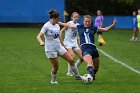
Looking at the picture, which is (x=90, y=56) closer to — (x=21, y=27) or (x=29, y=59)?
(x=29, y=59)

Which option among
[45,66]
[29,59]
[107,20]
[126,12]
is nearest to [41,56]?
[29,59]

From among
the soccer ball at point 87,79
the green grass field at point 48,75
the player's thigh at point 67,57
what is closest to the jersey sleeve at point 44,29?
the player's thigh at point 67,57

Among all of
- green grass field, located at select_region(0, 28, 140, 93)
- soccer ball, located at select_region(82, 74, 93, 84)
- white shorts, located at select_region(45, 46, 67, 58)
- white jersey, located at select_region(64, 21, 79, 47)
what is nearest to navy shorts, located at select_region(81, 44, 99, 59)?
white shorts, located at select_region(45, 46, 67, 58)

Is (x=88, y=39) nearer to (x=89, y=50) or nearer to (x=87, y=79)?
(x=89, y=50)

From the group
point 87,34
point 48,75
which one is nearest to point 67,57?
point 87,34

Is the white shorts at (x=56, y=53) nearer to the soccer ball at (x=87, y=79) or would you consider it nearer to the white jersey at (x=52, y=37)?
the white jersey at (x=52, y=37)

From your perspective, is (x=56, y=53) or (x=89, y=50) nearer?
(x=56, y=53)

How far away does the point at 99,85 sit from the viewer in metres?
13.3

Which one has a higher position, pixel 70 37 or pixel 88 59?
pixel 70 37

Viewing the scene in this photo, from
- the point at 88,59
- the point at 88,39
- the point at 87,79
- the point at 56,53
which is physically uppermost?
the point at 88,39

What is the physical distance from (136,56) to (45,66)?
17.4ft

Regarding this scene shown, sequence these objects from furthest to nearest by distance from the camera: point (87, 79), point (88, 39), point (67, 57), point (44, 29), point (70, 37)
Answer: point (70, 37)
point (88, 39)
point (67, 57)
point (87, 79)
point (44, 29)

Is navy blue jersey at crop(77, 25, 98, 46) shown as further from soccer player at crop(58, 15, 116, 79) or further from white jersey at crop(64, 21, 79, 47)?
white jersey at crop(64, 21, 79, 47)

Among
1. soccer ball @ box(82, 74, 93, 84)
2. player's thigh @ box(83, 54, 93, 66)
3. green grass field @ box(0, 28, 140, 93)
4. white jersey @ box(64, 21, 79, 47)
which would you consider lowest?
green grass field @ box(0, 28, 140, 93)
